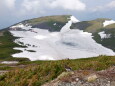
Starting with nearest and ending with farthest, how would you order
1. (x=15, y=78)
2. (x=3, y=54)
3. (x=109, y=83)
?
(x=109, y=83)
(x=15, y=78)
(x=3, y=54)

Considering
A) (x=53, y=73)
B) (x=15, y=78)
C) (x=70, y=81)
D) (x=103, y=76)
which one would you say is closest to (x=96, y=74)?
(x=103, y=76)

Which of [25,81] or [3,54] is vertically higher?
[3,54]

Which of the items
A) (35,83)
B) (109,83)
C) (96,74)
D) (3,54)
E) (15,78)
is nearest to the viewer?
(109,83)

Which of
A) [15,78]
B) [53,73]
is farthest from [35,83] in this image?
[15,78]

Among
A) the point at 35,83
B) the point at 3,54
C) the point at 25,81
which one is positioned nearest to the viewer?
the point at 35,83

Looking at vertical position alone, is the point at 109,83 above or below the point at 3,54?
below

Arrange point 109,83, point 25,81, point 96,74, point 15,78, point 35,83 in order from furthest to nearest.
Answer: point 15,78
point 25,81
point 35,83
point 96,74
point 109,83

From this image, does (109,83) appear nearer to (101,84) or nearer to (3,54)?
(101,84)

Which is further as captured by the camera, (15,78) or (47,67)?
(15,78)

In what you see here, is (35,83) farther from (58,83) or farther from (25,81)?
(58,83)

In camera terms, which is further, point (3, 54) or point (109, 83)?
point (3, 54)
